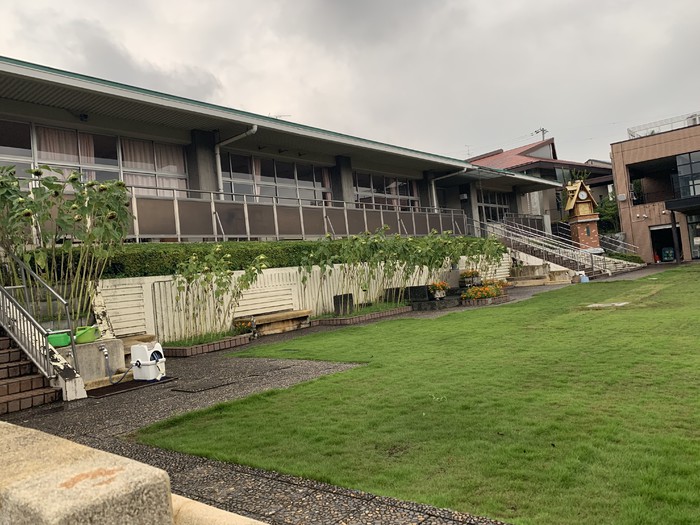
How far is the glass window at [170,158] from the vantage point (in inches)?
646

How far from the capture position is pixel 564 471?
3.41m

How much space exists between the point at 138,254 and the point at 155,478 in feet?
32.9

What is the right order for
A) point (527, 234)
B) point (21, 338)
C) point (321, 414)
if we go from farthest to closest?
point (527, 234) → point (21, 338) → point (321, 414)

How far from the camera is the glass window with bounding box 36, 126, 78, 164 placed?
13.8 meters

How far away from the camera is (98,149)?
1505 centimetres

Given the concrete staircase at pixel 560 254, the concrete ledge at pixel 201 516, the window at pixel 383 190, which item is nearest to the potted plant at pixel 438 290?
the window at pixel 383 190

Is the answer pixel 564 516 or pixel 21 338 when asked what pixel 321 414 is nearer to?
pixel 564 516

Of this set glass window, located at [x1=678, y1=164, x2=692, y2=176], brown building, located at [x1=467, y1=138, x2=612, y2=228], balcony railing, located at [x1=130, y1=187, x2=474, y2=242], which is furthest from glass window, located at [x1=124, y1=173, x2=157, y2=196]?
glass window, located at [x1=678, y1=164, x2=692, y2=176]

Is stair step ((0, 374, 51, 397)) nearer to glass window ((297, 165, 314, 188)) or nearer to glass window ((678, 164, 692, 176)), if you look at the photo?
glass window ((297, 165, 314, 188))

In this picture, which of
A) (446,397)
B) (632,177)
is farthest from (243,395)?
(632,177)

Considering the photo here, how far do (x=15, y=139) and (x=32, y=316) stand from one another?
734cm

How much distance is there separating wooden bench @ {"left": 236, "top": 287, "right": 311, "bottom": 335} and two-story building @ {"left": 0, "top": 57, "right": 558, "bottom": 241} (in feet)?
6.67

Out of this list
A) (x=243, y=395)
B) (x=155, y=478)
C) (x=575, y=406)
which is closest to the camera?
(x=155, y=478)

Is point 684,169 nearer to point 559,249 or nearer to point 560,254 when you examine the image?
point 559,249
